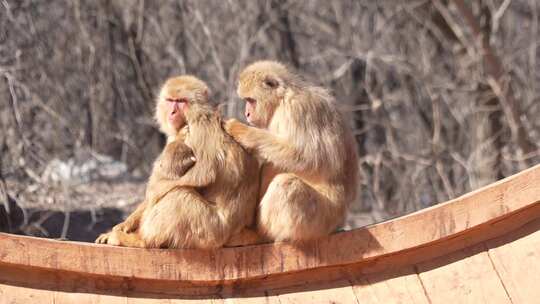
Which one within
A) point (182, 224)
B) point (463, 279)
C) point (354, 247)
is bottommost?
point (463, 279)

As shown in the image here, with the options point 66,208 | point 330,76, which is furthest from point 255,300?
point 330,76

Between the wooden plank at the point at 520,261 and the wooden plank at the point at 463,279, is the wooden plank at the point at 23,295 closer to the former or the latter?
the wooden plank at the point at 463,279

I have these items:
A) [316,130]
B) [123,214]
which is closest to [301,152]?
[316,130]

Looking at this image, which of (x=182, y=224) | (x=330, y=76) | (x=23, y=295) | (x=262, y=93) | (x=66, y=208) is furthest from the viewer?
(x=330, y=76)

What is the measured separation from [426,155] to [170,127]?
5.44m

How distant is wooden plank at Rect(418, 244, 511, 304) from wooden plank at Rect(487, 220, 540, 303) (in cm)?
4

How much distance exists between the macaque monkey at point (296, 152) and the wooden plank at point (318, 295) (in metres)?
0.26

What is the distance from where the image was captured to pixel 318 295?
4.61 meters

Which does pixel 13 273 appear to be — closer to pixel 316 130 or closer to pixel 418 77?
pixel 316 130

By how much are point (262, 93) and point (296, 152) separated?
395 millimetres

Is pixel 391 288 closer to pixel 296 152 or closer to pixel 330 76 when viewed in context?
pixel 296 152

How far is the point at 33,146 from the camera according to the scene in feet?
28.1

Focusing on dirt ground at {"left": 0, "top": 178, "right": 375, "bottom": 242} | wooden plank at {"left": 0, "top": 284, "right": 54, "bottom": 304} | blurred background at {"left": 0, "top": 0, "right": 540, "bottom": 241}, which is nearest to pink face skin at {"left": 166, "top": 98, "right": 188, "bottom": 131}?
wooden plank at {"left": 0, "top": 284, "right": 54, "bottom": 304}

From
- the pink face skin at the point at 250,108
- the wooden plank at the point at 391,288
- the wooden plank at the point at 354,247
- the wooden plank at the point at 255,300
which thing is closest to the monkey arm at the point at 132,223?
the wooden plank at the point at 354,247
